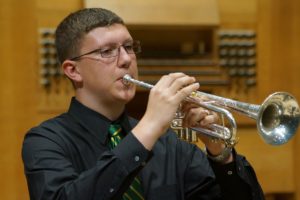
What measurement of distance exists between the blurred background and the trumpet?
154cm

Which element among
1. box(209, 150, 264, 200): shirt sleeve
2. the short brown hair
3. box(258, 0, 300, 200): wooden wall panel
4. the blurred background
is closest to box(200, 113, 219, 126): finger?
box(209, 150, 264, 200): shirt sleeve

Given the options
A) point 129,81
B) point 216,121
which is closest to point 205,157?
point 216,121

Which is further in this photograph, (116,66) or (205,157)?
(205,157)

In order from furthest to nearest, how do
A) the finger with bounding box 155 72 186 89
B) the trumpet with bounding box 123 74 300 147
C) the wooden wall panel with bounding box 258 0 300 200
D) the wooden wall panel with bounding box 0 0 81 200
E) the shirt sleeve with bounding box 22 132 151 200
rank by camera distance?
the wooden wall panel with bounding box 258 0 300 200
the wooden wall panel with bounding box 0 0 81 200
the trumpet with bounding box 123 74 300 147
the finger with bounding box 155 72 186 89
the shirt sleeve with bounding box 22 132 151 200

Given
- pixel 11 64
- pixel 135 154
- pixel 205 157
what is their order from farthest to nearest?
pixel 11 64, pixel 205 157, pixel 135 154

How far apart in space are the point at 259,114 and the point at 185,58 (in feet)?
6.11

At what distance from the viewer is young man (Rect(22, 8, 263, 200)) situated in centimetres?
193

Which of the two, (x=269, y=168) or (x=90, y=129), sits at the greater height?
(x=90, y=129)

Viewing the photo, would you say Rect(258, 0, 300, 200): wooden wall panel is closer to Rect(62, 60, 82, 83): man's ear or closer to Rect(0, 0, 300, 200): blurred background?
Rect(0, 0, 300, 200): blurred background

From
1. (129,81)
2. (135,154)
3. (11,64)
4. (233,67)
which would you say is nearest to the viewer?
(135,154)

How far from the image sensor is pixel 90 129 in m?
2.18

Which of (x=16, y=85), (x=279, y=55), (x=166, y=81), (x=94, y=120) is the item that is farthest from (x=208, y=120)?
(x=279, y=55)

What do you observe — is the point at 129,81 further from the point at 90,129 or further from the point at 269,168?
the point at 269,168

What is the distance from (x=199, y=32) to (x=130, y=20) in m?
0.59
